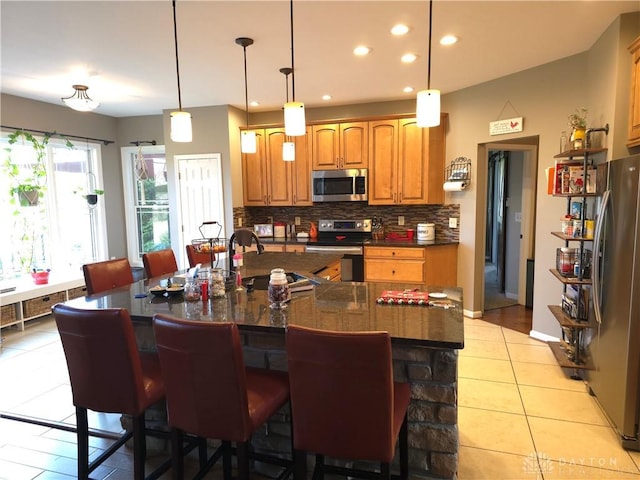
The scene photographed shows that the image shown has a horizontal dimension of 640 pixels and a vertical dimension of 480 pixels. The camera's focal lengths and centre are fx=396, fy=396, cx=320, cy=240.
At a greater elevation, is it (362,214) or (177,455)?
(362,214)

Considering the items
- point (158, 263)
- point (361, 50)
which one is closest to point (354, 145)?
point (361, 50)

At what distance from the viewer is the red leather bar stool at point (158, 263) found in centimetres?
334

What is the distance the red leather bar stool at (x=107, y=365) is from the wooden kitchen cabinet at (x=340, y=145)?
12.9 feet

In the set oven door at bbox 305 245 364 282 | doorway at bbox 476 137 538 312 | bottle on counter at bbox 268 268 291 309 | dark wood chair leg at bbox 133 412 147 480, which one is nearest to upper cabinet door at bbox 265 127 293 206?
oven door at bbox 305 245 364 282

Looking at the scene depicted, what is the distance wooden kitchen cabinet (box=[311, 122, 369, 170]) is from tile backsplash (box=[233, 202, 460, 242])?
0.62m

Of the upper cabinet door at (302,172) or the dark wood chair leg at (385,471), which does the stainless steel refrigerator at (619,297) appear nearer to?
the dark wood chair leg at (385,471)

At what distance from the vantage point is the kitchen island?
178 cm

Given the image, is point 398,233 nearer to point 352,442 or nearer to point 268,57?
point 268,57

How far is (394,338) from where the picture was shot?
162 cm

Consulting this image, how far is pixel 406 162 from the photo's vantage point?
16.4ft

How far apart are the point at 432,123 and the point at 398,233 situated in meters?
3.21

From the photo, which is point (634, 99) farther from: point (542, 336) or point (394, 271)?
point (394, 271)

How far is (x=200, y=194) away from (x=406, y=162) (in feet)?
9.18

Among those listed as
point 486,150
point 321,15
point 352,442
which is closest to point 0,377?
point 352,442
